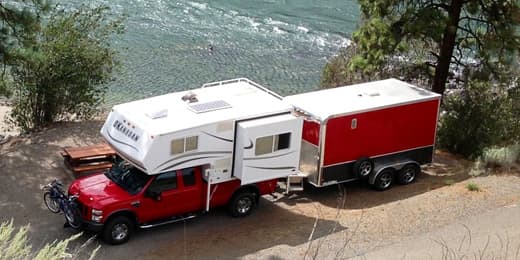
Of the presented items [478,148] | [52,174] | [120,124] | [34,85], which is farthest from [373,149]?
[34,85]

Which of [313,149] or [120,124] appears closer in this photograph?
[120,124]

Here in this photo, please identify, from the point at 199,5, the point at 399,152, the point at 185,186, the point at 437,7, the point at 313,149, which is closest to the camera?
the point at 185,186

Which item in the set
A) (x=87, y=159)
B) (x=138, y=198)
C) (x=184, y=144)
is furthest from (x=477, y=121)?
(x=138, y=198)

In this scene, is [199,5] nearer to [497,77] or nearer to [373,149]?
[497,77]

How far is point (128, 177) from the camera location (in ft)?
50.1

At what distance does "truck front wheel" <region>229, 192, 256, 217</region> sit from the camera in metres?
16.1

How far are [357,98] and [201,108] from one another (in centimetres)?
375

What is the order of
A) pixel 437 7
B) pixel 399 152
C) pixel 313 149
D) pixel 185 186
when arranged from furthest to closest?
pixel 437 7 < pixel 399 152 < pixel 313 149 < pixel 185 186

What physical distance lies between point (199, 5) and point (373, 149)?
881 inches

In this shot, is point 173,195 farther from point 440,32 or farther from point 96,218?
point 440,32

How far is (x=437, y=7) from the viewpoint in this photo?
20.6m

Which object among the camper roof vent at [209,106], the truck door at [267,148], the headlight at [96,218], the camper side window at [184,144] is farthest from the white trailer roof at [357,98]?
the headlight at [96,218]

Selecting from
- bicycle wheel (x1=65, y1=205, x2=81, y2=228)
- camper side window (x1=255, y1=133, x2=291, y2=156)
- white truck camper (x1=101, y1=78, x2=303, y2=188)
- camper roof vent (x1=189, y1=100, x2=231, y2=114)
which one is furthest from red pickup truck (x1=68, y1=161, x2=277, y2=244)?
camper roof vent (x1=189, y1=100, x2=231, y2=114)

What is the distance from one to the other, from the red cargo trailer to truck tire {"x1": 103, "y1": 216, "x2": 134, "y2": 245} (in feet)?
13.5
